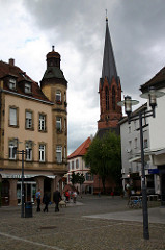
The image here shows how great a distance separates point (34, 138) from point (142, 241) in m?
26.9

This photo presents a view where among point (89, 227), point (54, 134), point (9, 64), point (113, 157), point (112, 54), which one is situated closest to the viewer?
point (89, 227)

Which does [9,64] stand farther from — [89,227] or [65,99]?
[89,227]

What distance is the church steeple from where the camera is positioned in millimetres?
100000

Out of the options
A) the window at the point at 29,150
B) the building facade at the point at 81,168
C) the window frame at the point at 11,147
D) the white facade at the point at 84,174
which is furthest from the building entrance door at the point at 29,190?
the white facade at the point at 84,174

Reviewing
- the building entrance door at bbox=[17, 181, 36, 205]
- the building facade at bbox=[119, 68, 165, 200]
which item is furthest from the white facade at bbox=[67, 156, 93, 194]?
the building entrance door at bbox=[17, 181, 36, 205]

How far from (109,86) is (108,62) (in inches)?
322

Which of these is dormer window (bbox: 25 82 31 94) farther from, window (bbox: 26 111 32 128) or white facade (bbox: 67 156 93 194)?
white facade (bbox: 67 156 93 194)

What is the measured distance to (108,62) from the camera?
10369 cm

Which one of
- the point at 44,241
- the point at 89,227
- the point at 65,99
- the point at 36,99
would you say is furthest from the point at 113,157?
the point at 44,241

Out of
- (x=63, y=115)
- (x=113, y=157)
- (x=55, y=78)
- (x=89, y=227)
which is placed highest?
(x=55, y=78)

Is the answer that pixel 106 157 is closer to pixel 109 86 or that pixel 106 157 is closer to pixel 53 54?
pixel 53 54

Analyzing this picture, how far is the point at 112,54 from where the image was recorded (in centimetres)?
10312

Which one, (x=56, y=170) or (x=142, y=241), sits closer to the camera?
(x=142, y=241)

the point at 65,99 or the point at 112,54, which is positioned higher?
the point at 112,54
